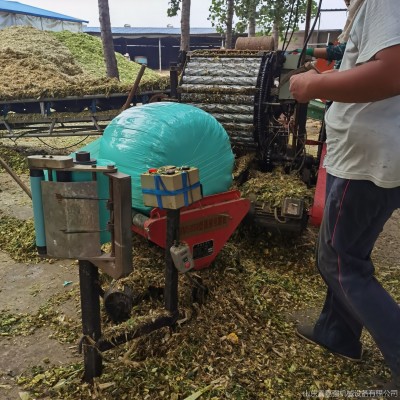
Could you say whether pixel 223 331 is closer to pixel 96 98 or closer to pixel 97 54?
pixel 96 98

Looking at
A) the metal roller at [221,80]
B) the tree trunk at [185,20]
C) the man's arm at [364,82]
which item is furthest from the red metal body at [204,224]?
the tree trunk at [185,20]

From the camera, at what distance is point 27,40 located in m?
10.9

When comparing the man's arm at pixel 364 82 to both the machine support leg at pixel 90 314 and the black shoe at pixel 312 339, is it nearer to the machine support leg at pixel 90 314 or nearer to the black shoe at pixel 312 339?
the machine support leg at pixel 90 314

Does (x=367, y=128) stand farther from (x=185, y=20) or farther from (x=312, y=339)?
(x=185, y=20)

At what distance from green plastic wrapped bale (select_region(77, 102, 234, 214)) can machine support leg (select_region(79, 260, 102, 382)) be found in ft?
2.79

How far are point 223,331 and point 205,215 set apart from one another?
764mm

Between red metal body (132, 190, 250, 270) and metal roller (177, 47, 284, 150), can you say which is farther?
metal roller (177, 47, 284, 150)

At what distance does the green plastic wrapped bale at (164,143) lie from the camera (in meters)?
2.79

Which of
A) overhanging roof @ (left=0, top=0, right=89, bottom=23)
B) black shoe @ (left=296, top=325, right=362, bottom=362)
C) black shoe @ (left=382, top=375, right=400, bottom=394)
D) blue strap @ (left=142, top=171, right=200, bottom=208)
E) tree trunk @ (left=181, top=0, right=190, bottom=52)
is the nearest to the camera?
blue strap @ (left=142, top=171, right=200, bottom=208)

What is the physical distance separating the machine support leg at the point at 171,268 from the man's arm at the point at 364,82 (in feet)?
3.01

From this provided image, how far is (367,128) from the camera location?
6.17ft

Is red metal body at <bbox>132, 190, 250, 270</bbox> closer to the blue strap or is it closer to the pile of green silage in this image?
the blue strap

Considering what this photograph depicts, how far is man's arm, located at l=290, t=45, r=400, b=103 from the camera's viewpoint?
63.2 inches

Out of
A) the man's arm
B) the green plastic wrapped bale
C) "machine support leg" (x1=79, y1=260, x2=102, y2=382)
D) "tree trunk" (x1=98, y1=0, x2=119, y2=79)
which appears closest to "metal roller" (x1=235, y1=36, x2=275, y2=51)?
the green plastic wrapped bale
